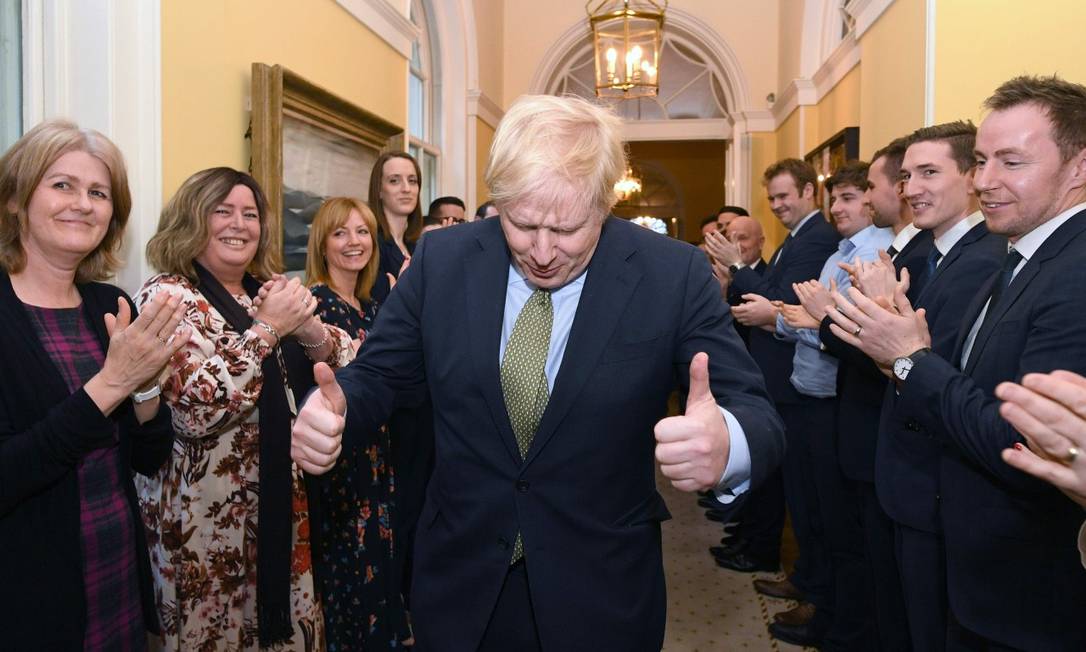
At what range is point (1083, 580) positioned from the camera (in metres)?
1.73

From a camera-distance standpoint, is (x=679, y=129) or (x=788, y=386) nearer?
(x=788, y=386)

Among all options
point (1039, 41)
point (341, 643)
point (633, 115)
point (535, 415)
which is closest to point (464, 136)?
point (633, 115)

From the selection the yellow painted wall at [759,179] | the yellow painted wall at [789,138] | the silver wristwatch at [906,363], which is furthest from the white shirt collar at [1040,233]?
the yellow painted wall at [759,179]

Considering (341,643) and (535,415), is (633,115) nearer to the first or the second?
(341,643)

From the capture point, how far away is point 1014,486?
1.75 m

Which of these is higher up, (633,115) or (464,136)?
(633,115)

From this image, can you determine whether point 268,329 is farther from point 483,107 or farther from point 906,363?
point 483,107

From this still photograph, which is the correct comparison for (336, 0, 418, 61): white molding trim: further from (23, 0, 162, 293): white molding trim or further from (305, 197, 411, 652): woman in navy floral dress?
(305, 197, 411, 652): woman in navy floral dress

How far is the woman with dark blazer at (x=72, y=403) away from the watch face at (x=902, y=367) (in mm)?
1796

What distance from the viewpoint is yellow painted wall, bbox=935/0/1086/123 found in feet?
11.7

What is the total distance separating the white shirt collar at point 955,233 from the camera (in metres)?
2.63

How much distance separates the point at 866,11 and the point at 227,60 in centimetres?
438

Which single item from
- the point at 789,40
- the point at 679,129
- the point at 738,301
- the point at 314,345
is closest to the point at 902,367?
the point at 314,345

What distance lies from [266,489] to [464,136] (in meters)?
6.04
